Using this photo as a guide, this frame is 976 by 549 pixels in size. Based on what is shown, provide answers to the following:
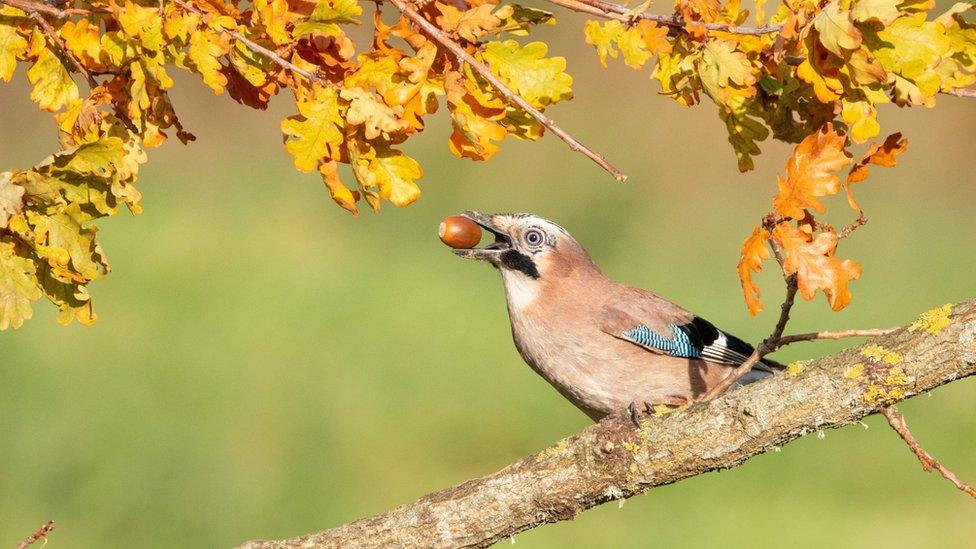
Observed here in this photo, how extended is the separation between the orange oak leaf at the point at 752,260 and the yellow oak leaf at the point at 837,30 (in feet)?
1.26

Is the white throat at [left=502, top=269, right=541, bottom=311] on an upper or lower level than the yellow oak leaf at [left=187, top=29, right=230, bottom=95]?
upper

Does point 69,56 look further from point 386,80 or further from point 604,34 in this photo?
point 604,34

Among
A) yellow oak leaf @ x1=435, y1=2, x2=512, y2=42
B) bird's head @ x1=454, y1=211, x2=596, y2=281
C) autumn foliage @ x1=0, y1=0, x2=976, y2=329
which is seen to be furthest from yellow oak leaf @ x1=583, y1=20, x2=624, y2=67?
bird's head @ x1=454, y1=211, x2=596, y2=281

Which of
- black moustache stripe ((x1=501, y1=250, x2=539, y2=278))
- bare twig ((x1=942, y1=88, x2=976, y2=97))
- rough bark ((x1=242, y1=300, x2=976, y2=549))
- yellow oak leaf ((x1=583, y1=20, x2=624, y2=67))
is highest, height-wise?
black moustache stripe ((x1=501, y1=250, x2=539, y2=278))

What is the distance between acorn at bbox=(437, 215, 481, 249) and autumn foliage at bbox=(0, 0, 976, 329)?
150cm

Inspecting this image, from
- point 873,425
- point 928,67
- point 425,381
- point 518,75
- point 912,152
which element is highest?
point 912,152

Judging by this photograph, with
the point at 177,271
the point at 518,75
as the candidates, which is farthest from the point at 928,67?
the point at 177,271

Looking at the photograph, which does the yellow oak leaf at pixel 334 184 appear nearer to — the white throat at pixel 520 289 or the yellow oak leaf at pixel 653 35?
the yellow oak leaf at pixel 653 35

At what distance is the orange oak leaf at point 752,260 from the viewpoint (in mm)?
2646

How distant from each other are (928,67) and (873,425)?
5.63 metres

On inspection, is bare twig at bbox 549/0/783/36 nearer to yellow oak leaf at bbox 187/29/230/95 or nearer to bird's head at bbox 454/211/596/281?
yellow oak leaf at bbox 187/29/230/95

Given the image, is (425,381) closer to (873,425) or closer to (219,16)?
(873,425)

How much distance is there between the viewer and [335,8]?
254cm

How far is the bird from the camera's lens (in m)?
4.67
